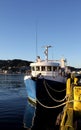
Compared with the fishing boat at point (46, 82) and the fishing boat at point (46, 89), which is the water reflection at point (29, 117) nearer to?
the fishing boat at point (46, 89)

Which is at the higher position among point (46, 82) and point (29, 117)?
point (46, 82)

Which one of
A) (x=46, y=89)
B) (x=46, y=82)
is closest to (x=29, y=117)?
(x=46, y=89)

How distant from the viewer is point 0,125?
867 inches

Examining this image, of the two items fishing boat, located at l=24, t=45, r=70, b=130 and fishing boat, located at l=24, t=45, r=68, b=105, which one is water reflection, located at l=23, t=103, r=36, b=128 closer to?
fishing boat, located at l=24, t=45, r=70, b=130

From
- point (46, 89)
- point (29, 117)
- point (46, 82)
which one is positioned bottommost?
point (29, 117)

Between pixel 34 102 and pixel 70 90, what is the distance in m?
12.7

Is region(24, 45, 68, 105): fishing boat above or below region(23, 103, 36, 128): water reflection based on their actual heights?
above

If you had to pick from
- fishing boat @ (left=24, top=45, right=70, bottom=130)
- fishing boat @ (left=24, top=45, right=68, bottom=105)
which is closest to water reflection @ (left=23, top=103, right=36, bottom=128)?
fishing boat @ (left=24, top=45, right=70, bottom=130)

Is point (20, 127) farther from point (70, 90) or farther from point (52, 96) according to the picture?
point (52, 96)

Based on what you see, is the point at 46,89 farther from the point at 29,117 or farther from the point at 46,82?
the point at 29,117

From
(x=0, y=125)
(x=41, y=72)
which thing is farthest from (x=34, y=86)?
(x=0, y=125)

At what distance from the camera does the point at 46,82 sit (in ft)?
101

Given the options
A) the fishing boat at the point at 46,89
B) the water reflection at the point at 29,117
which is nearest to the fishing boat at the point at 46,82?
the fishing boat at the point at 46,89

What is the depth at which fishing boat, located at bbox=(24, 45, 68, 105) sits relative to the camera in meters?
30.7
